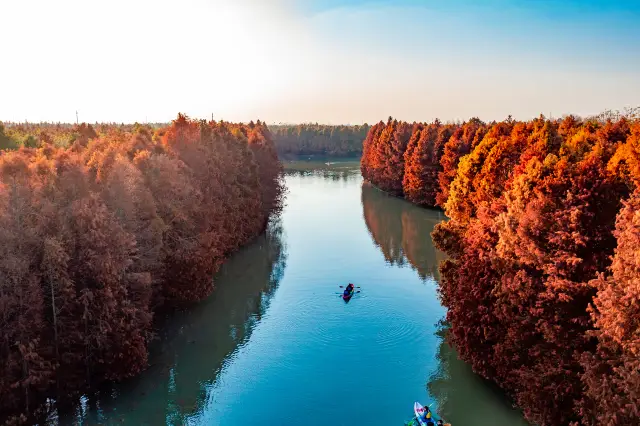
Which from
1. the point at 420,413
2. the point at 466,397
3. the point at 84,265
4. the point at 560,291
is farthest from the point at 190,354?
the point at 560,291

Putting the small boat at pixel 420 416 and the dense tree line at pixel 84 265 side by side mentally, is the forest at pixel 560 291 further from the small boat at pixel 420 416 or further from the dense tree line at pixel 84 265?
the dense tree line at pixel 84 265

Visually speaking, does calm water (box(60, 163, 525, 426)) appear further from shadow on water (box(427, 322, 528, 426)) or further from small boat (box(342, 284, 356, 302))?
small boat (box(342, 284, 356, 302))

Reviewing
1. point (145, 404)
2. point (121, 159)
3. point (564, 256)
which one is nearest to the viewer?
point (564, 256)

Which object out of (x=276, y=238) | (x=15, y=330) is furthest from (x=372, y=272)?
(x=15, y=330)

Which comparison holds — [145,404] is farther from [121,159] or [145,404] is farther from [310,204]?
[310,204]

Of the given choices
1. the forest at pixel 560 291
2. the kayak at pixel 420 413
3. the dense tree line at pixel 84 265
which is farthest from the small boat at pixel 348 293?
the kayak at pixel 420 413

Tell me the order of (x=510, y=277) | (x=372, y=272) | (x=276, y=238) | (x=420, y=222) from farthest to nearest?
(x=420, y=222)
(x=276, y=238)
(x=372, y=272)
(x=510, y=277)

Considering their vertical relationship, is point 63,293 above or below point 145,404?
above

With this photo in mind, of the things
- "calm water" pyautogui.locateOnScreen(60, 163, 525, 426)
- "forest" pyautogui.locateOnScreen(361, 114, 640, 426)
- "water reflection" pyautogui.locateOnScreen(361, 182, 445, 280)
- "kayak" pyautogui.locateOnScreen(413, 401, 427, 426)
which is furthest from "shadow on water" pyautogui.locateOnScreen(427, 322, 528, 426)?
"water reflection" pyautogui.locateOnScreen(361, 182, 445, 280)
